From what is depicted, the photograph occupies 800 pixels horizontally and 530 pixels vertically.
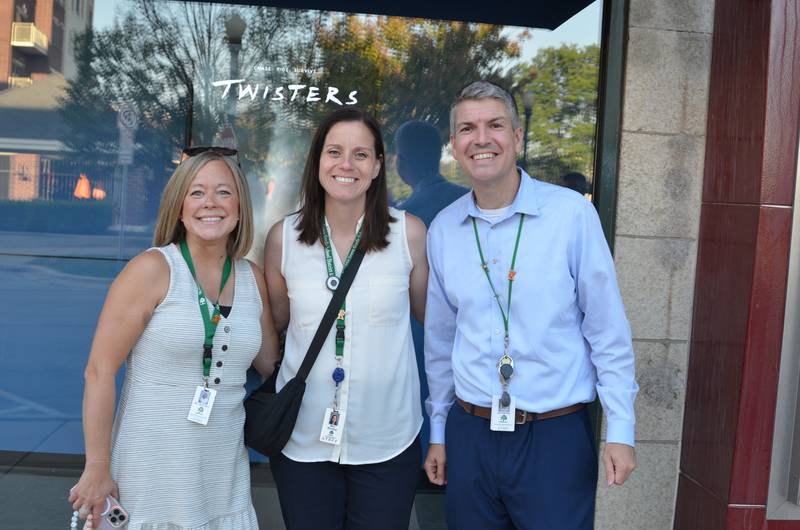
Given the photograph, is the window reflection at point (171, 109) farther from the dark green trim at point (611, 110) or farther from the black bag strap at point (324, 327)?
the black bag strap at point (324, 327)

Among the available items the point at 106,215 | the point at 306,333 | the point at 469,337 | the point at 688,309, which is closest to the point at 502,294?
the point at 469,337

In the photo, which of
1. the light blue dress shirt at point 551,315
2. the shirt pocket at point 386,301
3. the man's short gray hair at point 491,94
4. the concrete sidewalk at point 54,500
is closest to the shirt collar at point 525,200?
the light blue dress shirt at point 551,315

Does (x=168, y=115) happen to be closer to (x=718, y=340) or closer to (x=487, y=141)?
(x=487, y=141)

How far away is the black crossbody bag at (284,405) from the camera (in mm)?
2543

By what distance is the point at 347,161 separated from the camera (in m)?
2.61

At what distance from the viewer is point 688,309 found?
3.69 m

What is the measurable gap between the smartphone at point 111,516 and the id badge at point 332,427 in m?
0.66

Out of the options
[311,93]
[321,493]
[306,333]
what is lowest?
[321,493]

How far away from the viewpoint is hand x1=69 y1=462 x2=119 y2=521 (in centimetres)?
236

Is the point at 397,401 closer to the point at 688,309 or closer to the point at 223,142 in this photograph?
the point at 688,309

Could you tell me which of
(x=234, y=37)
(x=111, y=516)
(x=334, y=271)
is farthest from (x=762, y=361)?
(x=234, y=37)

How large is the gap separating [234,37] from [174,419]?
243 centimetres

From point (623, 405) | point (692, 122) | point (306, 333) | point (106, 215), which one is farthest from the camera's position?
point (106, 215)

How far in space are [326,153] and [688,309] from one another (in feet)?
6.68
